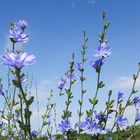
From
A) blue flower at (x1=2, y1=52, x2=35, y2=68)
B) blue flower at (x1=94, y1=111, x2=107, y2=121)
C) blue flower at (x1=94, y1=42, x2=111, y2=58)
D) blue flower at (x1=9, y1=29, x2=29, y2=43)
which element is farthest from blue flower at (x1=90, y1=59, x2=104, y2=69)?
blue flower at (x1=2, y1=52, x2=35, y2=68)

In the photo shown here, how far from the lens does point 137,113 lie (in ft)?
14.0

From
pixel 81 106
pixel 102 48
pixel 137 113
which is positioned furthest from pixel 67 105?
pixel 102 48

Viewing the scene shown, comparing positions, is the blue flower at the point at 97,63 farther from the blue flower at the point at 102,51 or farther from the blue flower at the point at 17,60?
the blue flower at the point at 17,60

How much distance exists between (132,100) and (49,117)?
1.95 meters

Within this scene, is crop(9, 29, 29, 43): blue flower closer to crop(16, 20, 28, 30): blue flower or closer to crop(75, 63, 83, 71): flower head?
crop(16, 20, 28, 30): blue flower

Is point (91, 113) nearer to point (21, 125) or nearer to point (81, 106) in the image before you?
point (81, 106)

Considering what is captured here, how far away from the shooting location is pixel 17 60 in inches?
74.1

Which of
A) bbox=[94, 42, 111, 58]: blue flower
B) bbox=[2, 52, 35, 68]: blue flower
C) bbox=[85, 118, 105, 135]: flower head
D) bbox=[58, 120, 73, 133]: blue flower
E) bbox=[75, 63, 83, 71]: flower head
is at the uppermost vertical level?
Result: bbox=[75, 63, 83, 71]: flower head

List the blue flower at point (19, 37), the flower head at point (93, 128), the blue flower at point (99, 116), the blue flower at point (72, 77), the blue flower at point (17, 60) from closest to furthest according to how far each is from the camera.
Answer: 1. the blue flower at point (17, 60)
2. the blue flower at point (19, 37)
3. the flower head at point (93, 128)
4. the blue flower at point (99, 116)
5. the blue flower at point (72, 77)

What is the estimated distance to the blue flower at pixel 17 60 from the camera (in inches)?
73.1

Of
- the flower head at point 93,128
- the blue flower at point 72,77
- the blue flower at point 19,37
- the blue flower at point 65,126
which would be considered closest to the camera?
the blue flower at point 19,37

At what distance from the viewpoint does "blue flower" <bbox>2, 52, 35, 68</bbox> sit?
1.86 m

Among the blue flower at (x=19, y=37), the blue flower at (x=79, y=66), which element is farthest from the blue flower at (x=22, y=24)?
the blue flower at (x=79, y=66)

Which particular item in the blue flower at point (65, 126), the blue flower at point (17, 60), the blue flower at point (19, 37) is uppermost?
the blue flower at point (19, 37)
